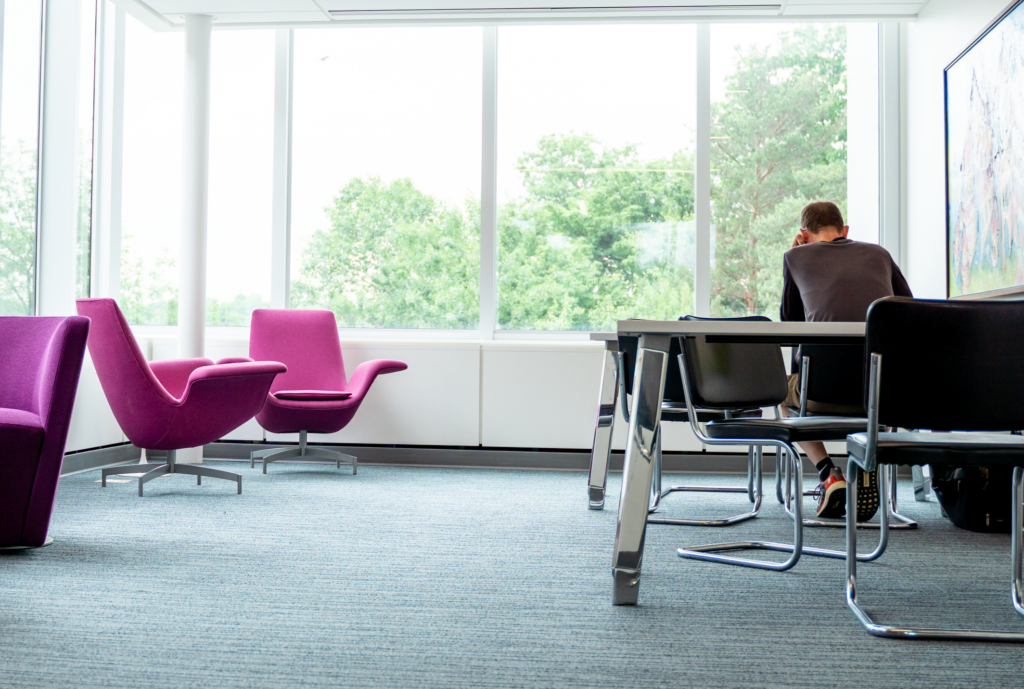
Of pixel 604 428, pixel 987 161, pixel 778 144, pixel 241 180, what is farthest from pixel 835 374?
pixel 241 180

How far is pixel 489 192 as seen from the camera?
17.6 ft

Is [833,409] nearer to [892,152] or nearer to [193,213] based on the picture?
[892,152]

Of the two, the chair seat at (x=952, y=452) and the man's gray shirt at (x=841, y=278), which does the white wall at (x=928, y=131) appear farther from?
the chair seat at (x=952, y=452)

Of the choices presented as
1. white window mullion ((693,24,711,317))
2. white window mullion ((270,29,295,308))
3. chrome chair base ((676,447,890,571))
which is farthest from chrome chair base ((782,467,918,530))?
white window mullion ((270,29,295,308))

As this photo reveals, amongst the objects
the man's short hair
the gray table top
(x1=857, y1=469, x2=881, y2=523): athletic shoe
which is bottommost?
(x1=857, y1=469, x2=881, y2=523): athletic shoe

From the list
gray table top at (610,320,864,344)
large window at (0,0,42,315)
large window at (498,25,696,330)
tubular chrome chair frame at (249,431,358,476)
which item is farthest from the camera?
large window at (498,25,696,330)

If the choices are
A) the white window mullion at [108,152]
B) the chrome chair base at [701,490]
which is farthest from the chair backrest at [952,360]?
the white window mullion at [108,152]

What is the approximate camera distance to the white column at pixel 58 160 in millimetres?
4500

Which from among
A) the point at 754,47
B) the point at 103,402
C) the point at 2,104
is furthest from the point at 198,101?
the point at 754,47

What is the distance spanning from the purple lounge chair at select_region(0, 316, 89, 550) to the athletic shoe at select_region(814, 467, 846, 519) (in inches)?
112

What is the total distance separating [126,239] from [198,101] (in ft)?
4.01

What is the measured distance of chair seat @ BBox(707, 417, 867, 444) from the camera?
7.96 ft

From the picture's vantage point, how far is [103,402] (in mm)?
4762

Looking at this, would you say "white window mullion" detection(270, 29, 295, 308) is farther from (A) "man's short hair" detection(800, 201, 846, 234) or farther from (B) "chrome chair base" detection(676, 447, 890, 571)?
(B) "chrome chair base" detection(676, 447, 890, 571)
